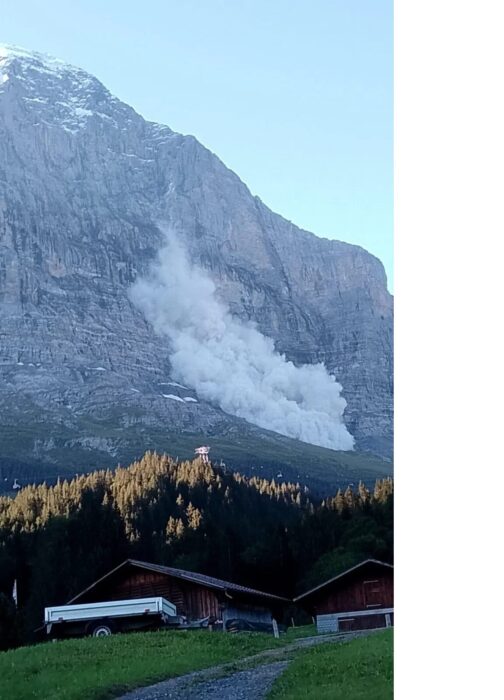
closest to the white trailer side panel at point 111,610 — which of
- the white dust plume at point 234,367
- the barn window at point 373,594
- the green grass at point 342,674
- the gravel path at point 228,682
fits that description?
the gravel path at point 228,682

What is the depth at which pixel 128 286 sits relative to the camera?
2334 centimetres

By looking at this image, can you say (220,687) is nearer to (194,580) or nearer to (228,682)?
(228,682)

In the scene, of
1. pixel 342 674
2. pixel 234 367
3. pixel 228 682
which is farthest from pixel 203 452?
pixel 342 674

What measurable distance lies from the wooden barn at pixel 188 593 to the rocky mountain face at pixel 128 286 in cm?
303

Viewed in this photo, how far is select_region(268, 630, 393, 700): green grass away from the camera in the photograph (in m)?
5.07

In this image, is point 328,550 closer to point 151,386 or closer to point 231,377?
point 231,377

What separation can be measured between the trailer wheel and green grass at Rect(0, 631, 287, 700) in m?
0.13

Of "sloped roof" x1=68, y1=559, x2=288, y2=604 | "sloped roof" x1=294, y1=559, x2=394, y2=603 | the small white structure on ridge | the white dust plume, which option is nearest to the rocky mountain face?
the white dust plume

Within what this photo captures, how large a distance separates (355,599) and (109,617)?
1.90m

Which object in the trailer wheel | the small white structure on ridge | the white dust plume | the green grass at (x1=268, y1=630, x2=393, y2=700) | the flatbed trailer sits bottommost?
the green grass at (x1=268, y1=630, x2=393, y2=700)

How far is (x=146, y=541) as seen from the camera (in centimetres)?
747

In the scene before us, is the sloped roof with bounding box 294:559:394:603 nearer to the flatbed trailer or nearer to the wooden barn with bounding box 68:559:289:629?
the wooden barn with bounding box 68:559:289:629
